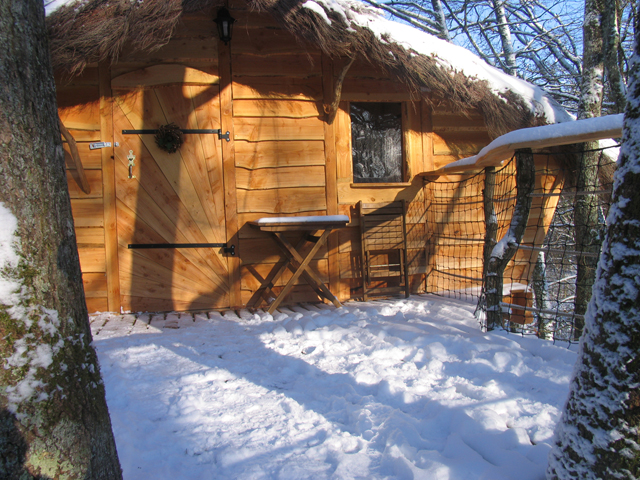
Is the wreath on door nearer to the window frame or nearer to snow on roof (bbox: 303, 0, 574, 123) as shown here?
snow on roof (bbox: 303, 0, 574, 123)

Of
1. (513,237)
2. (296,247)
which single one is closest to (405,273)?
(296,247)

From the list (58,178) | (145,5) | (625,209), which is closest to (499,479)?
(625,209)

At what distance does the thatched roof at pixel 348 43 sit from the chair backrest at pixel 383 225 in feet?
4.44

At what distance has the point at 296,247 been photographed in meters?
4.45

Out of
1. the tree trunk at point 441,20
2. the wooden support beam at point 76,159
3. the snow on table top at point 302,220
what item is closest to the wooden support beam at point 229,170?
the snow on table top at point 302,220

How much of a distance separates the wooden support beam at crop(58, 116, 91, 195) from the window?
290cm

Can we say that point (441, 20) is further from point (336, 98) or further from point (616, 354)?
point (616, 354)

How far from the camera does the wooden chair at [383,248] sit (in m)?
4.80

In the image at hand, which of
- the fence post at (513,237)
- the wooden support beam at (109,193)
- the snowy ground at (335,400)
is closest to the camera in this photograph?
the snowy ground at (335,400)

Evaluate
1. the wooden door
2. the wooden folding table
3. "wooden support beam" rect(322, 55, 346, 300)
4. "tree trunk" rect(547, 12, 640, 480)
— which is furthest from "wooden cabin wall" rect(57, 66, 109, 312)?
"tree trunk" rect(547, 12, 640, 480)

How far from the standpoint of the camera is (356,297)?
4887mm

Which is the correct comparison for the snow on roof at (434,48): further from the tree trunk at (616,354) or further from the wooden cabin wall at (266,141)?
the tree trunk at (616,354)

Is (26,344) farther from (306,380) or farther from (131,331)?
(131,331)

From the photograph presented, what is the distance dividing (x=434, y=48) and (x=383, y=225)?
201 centimetres
